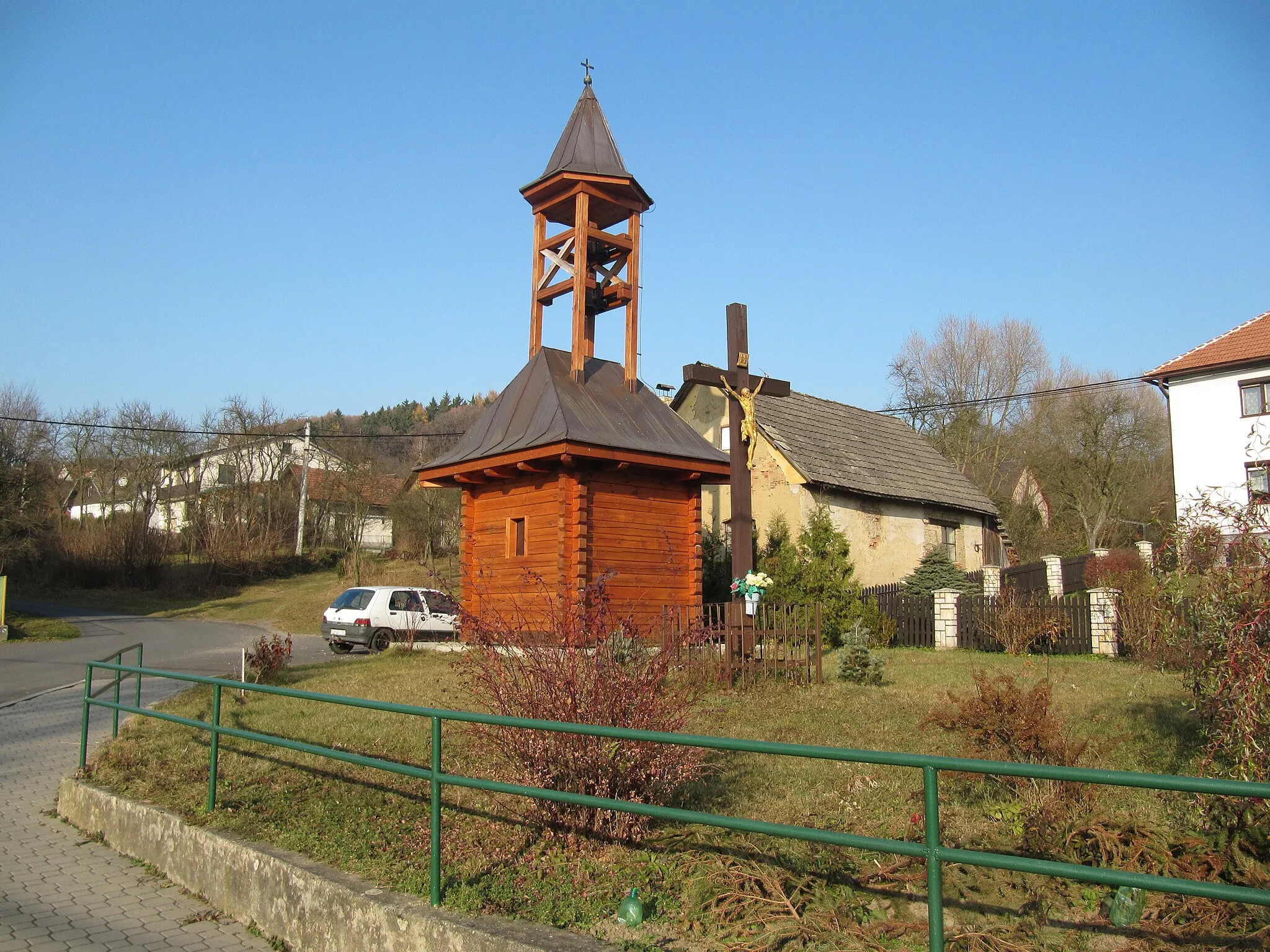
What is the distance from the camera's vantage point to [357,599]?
70.0 ft

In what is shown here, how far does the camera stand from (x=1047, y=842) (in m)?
5.19

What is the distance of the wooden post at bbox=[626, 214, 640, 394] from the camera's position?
56.7 ft

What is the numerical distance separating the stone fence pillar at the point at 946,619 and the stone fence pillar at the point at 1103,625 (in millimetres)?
2738

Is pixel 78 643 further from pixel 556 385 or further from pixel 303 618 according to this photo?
pixel 556 385

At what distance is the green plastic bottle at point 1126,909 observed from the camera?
4.18 m

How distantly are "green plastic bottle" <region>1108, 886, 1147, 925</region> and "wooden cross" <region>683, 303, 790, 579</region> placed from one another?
30.9 feet

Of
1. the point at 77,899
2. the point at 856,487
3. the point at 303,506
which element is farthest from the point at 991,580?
the point at 303,506

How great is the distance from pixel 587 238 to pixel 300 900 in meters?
13.5

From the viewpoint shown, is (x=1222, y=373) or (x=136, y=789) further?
(x=1222, y=373)

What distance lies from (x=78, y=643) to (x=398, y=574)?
1645cm

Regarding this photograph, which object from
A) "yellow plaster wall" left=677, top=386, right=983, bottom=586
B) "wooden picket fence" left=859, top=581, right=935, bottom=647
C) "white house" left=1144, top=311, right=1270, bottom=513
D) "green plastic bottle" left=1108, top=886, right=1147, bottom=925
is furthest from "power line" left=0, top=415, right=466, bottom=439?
"green plastic bottle" left=1108, top=886, right=1147, bottom=925

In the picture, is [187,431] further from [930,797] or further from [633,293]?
[930,797]

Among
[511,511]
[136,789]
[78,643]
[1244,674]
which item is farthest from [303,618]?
[1244,674]

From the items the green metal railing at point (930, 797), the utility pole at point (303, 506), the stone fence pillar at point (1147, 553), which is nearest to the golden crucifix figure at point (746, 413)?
the stone fence pillar at point (1147, 553)
